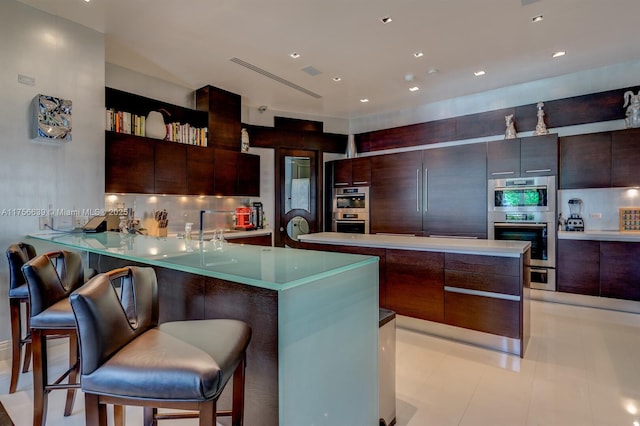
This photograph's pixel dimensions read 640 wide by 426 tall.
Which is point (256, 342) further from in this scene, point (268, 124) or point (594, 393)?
point (268, 124)

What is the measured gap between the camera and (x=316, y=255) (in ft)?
5.55

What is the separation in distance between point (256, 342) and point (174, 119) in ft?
12.9

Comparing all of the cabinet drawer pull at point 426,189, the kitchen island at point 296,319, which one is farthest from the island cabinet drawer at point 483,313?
the cabinet drawer pull at point 426,189

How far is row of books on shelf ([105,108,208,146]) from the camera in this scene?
3.53 m

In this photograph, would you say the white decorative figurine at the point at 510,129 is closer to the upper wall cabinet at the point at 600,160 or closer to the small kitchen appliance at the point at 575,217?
the upper wall cabinet at the point at 600,160

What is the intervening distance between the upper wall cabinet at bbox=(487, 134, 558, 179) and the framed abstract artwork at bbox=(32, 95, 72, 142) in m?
4.89

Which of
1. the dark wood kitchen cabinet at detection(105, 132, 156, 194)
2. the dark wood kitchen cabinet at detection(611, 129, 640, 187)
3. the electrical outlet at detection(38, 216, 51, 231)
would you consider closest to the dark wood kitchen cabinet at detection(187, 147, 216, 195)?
the dark wood kitchen cabinet at detection(105, 132, 156, 194)

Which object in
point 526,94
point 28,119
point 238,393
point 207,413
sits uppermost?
point 526,94

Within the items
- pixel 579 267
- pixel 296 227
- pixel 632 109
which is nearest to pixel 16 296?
pixel 296 227

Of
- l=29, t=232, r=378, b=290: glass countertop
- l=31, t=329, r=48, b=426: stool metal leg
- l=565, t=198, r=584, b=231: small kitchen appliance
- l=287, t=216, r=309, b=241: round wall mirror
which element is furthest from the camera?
l=287, t=216, r=309, b=241: round wall mirror

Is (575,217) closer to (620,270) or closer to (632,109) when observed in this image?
(620,270)

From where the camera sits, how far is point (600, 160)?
154 inches

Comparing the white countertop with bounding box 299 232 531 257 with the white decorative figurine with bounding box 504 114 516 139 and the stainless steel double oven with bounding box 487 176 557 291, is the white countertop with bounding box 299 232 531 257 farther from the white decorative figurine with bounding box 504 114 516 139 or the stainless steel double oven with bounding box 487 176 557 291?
the white decorative figurine with bounding box 504 114 516 139

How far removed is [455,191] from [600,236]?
1.71 metres
